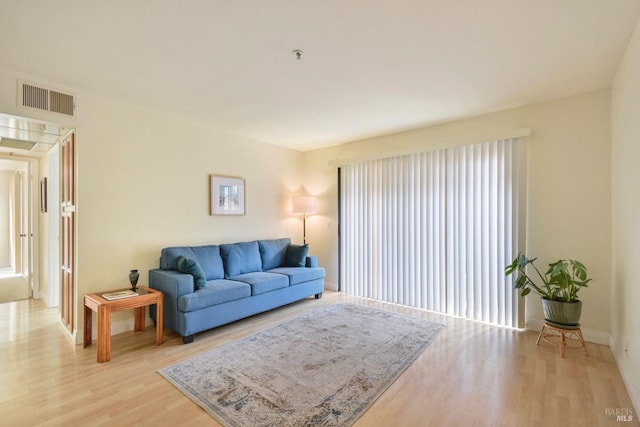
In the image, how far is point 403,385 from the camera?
224 cm

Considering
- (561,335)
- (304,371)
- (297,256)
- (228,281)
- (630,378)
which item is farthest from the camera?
(297,256)

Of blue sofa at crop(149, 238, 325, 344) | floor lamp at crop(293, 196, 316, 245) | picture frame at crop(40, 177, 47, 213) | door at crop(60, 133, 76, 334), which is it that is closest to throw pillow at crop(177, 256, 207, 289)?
blue sofa at crop(149, 238, 325, 344)

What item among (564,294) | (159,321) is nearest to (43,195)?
(159,321)

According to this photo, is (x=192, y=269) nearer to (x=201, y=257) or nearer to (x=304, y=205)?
(x=201, y=257)

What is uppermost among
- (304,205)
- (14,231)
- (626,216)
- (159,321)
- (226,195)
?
(226,195)

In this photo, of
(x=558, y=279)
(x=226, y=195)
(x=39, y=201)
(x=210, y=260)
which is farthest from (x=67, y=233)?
(x=558, y=279)

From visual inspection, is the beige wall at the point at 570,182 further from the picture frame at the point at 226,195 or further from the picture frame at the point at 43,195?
the picture frame at the point at 43,195

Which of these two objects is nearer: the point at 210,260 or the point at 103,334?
the point at 103,334

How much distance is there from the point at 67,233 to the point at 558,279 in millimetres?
4959

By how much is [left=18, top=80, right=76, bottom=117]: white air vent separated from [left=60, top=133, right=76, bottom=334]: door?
30 cm

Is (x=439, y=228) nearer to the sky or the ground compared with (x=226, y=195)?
nearer to the ground

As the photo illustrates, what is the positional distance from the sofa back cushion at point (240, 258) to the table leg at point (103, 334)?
146cm

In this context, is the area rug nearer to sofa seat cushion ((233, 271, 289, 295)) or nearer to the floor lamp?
sofa seat cushion ((233, 271, 289, 295))

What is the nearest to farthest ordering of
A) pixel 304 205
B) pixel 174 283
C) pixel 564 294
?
pixel 564 294 → pixel 174 283 → pixel 304 205
